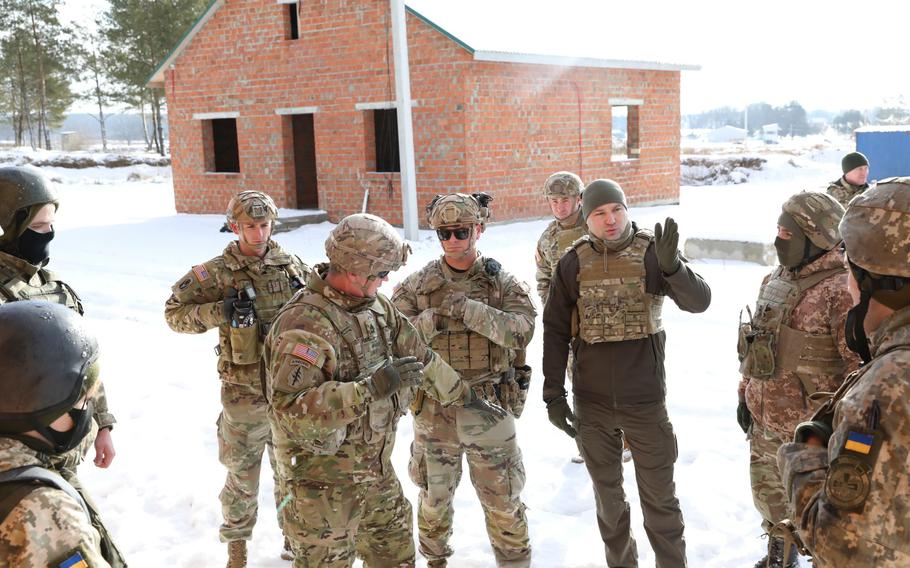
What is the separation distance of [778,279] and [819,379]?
585mm

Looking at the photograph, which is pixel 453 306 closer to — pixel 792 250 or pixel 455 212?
pixel 455 212

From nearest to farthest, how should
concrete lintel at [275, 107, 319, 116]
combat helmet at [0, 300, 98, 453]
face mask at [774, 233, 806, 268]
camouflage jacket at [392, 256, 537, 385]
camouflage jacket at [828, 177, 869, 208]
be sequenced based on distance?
combat helmet at [0, 300, 98, 453]
face mask at [774, 233, 806, 268]
camouflage jacket at [392, 256, 537, 385]
camouflage jacket at [828, 177, 869, 208]
concrete lintel at [275, 107, 319, 116]

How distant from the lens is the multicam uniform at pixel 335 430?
3.42m

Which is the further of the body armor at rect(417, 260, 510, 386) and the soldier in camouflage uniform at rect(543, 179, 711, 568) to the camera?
the body armor at rect(417, 260, 510, 386)

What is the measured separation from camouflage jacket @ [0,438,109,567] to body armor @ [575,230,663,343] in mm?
2811

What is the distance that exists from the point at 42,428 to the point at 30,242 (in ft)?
7.33

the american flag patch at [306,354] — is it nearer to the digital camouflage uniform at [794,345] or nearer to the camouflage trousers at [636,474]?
the camouflage trousers at [636,474]

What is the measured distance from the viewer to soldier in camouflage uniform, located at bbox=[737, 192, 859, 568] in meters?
4.22

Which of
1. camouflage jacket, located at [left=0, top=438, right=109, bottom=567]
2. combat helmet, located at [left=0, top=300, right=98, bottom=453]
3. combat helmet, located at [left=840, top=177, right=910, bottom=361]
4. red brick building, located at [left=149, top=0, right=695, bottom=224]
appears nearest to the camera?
camouflage jacket, located at [left=0, top=438, right=109, bottom=567]

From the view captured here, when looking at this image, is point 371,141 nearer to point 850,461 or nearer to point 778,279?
point 778,279

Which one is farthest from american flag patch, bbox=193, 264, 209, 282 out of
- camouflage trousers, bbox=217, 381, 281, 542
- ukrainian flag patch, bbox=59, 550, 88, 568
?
ukrainian flag patch, bbox=59, 550, 88, 568

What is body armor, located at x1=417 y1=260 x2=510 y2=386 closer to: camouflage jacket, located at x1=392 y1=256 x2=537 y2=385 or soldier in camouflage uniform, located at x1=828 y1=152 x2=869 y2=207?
camouflage jacket, located at x1=392 y1=256 x2=537 y2=385

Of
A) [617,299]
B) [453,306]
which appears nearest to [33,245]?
[453,306]

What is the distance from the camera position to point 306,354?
11.3ft
